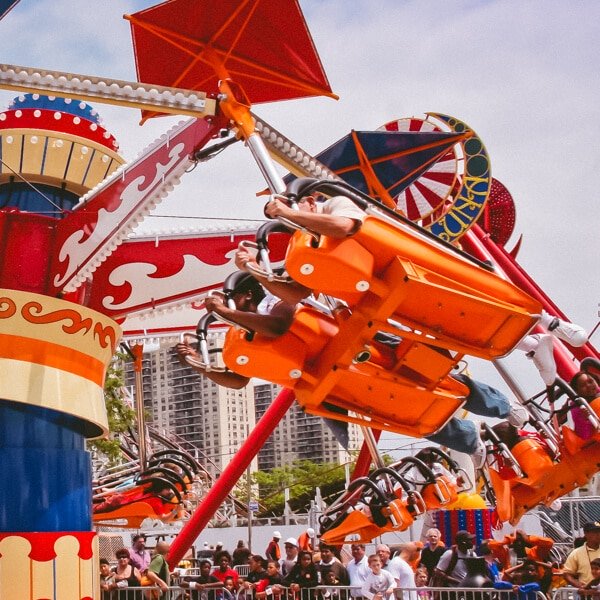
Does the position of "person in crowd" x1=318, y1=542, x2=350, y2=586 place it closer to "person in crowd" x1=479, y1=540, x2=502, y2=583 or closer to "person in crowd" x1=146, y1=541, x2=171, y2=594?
"person in crowd" x1=479, y1=540, x2=502, y2=583

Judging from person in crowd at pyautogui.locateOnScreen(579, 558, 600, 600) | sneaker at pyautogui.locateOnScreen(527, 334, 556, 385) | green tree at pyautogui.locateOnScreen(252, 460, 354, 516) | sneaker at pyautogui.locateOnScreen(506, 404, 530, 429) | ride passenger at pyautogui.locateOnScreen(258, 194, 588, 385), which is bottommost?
person in crowd at pyautogui.locateOnScreen(579, 558, 600, 600)

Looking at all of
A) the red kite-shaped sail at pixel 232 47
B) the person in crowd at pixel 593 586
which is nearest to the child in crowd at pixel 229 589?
the person in crowd at pixel 593 586

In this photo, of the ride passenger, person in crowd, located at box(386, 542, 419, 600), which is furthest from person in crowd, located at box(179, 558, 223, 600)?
the ride passenger

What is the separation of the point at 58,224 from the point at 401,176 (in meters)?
3.62

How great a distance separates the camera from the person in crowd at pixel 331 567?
33.0 feet

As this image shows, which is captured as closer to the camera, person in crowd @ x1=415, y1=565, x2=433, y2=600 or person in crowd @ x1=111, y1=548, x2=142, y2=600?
person in crowd @ x1=415, y1=565, x2=433, y2=600

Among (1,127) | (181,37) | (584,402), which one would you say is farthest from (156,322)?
(584,402)

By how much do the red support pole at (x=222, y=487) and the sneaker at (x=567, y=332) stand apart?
5424 mm

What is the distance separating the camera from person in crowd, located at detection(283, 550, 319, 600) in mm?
9812

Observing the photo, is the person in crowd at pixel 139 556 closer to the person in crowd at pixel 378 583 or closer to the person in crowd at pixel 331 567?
the person in crowd at pixel 331 567

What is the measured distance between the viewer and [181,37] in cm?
713

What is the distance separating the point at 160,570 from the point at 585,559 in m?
4.45

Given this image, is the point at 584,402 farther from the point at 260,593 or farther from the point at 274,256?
the point at 260,593

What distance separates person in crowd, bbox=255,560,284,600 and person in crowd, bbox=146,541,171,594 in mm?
957
